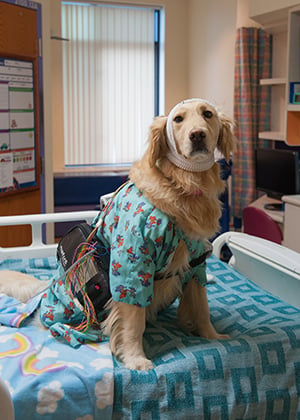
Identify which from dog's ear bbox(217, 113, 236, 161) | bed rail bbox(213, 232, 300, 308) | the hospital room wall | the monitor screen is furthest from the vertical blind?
dog's ear bbox(217, 113, 236, 161)

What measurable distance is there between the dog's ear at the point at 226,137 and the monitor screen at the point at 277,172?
2106mm

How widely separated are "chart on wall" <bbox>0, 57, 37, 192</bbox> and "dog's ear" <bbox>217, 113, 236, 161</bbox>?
2070mm

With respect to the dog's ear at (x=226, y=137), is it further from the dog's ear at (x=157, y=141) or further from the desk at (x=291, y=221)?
the desk at (x=291, y=221)

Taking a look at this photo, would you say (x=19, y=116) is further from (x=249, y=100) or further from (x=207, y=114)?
(x=207, y=114)

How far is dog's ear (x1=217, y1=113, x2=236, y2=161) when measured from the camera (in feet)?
4.87

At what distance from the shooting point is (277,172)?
12.3ft

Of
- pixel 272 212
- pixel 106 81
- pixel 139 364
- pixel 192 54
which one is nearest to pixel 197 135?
pixel 139 364

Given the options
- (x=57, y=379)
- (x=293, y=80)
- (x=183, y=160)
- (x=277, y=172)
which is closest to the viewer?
(x=57, y=379)

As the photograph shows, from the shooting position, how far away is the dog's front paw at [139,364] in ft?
4.49

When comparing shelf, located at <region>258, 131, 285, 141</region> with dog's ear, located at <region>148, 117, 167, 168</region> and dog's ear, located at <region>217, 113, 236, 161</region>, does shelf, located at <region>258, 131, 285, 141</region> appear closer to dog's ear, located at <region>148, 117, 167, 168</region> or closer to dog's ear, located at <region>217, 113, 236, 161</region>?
dog's ear, located at <region>217, 113, 236, 161</region>

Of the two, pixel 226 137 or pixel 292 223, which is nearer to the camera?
pixel 226 137

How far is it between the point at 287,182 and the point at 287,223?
585mm

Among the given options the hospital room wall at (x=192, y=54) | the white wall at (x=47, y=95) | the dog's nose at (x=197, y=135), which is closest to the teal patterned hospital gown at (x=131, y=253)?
the dog's nose at (x=197, y=135)

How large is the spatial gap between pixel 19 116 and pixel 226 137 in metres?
2.15
